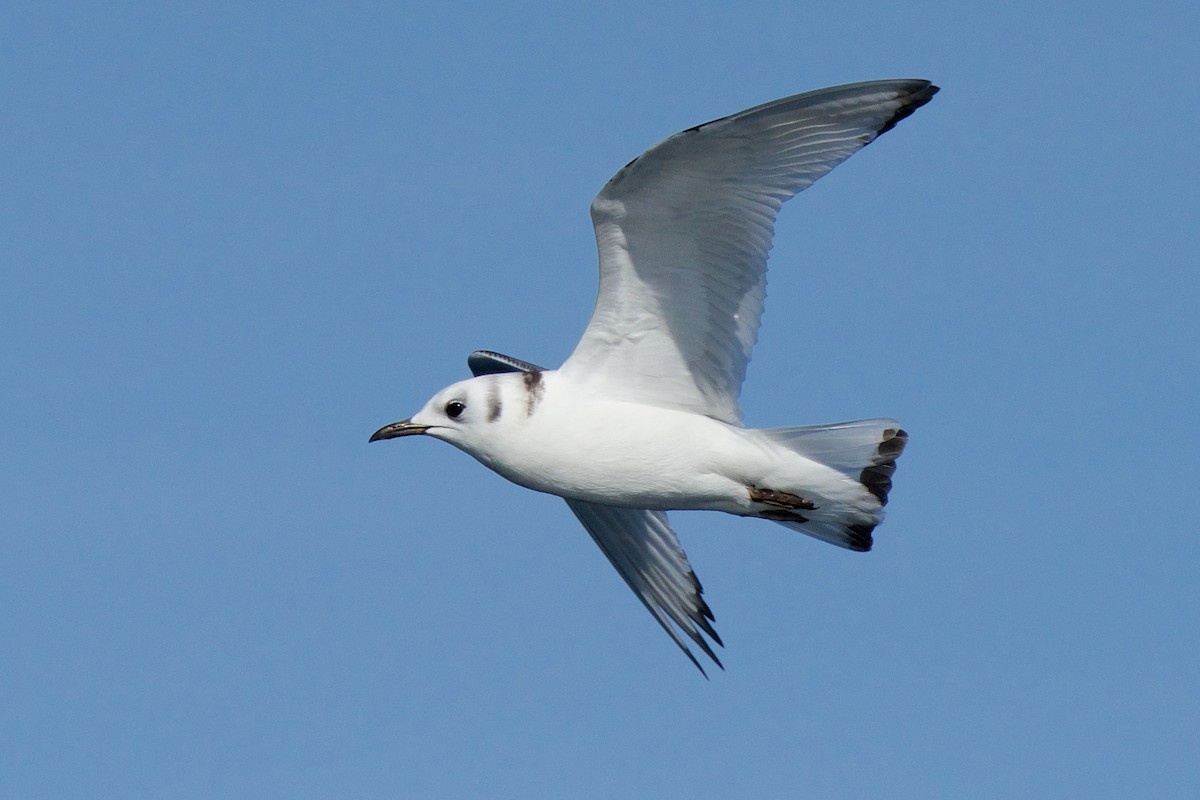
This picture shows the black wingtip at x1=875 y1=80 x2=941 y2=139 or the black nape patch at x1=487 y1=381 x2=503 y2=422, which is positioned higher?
the black wingtip at x1=875 y1=80 x2=941 y2=139

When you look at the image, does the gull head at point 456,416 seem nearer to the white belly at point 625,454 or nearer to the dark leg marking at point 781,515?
the white belly at point 625,454

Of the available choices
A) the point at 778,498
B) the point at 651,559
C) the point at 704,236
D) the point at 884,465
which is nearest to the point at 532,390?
the point at 704,236

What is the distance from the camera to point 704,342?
34.6 feet

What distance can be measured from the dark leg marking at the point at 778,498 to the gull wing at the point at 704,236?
45 cm

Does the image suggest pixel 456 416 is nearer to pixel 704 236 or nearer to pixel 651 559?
pixel 704 236

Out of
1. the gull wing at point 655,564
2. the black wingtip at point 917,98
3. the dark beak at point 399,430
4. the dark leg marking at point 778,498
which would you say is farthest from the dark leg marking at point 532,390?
the black wingtip at point 917,98

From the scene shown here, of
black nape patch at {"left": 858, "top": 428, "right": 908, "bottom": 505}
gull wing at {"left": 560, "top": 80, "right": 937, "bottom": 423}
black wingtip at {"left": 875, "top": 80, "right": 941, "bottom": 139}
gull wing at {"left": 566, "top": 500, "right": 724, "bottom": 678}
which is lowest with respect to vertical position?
gull wing at {"left": 566, "top": 500, "right": 724, "bottom": 678}

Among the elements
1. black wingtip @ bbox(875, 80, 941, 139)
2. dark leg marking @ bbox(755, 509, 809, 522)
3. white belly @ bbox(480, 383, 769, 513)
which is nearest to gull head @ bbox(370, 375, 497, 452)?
white belly @ bbox(480, 383, 769, 513)

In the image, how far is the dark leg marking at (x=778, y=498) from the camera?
10.6 m

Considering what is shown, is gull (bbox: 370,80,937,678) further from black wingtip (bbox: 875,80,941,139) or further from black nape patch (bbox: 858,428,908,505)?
black wingtip (bbox: 875,80,941,139)

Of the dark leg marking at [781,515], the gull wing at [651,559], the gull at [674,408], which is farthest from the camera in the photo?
the gull wing at [651,559]

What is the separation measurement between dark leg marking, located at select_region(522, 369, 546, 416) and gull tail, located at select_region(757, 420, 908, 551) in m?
1.30

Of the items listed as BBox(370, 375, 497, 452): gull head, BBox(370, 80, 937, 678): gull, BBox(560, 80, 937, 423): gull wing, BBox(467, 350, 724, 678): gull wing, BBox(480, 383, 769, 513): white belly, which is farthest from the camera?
BBox(467, 350, 724, 678): gull wing

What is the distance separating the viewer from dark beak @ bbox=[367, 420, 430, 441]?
10.8 m
